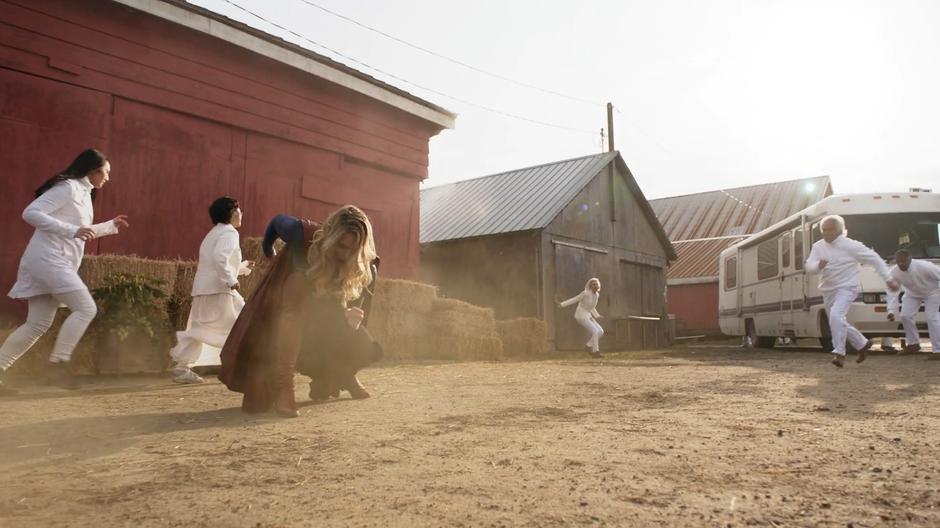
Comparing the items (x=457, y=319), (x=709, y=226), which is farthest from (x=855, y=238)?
(x=709, y=226)

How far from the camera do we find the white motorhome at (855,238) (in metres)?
11.1

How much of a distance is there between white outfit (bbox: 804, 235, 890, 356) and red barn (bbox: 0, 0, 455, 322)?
7.19m

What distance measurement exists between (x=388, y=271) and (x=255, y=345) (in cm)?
816

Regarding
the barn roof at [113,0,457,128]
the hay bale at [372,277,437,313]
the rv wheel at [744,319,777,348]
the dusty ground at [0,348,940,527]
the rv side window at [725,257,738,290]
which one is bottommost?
the dusty ground at [0,348,940,527]

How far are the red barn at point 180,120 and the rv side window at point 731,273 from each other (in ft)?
32.3

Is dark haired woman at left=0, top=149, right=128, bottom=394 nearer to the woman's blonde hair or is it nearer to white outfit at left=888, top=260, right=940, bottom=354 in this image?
the woman's blonde hair

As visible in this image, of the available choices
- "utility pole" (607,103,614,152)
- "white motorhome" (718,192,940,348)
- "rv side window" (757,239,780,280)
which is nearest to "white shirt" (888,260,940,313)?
"white motorhome" (718,192,940,348)

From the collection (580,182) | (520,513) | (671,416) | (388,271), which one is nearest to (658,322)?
(580,182)

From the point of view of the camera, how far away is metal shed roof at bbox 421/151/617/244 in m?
17.0

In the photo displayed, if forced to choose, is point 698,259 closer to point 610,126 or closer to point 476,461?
point 610,126

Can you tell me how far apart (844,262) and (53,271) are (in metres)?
7.97

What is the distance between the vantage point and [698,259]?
30.4 m

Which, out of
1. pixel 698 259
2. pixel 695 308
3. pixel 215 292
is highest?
pixel 698 259

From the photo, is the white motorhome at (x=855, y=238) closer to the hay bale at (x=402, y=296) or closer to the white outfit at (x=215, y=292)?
the hay bale at (x=402, y=296)
